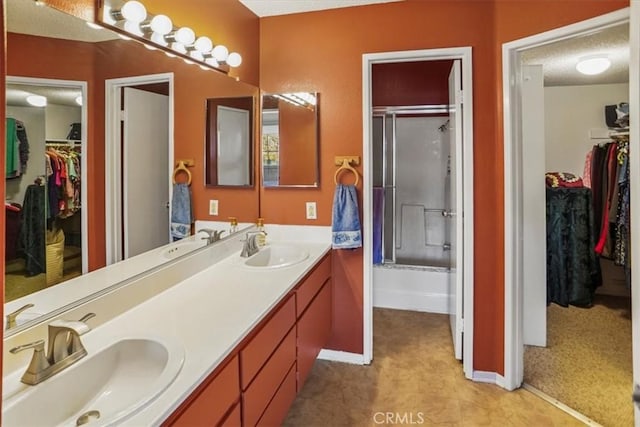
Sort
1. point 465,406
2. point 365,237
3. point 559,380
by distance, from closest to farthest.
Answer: point 465,406 → point 559,380 → point 365,237

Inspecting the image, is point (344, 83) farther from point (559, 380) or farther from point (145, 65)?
point (559, 380)

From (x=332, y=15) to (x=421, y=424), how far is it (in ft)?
7.96

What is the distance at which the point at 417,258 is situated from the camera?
4152 millimetres

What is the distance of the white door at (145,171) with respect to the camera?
157 centimetres

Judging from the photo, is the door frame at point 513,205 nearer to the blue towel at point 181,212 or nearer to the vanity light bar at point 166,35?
the vanity light bar at point 166,35

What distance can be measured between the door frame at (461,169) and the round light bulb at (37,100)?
5.67 ft

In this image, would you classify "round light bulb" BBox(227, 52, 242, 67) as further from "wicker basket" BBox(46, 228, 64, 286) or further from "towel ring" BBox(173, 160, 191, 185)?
"wicker basket" BBox(46, 228, 64, 286)

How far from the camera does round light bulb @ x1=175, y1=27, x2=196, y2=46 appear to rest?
187 cm

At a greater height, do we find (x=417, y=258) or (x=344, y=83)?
(x=344, y=83)

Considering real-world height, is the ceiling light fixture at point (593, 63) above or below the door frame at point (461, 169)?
above

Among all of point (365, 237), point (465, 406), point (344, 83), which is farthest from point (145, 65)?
point (465, 406)

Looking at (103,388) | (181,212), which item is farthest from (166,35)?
(103,388)

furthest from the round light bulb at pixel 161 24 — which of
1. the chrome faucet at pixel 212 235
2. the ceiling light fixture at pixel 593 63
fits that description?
the ceiling light fixture at pixel 593 63

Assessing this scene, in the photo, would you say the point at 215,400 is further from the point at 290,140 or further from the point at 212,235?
the point at 290,140
